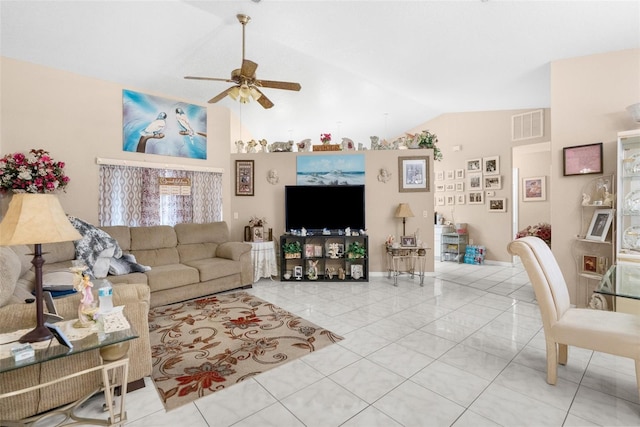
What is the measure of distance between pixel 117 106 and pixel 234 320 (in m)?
3.62

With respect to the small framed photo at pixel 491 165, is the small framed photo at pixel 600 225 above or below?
below

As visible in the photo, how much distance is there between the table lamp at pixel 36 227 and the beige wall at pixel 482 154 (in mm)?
6801

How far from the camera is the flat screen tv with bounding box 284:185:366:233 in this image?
4.92 metres

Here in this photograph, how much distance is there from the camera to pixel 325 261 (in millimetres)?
5004

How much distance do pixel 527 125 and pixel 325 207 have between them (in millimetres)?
4363

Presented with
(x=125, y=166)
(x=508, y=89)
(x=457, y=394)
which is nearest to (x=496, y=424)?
(x=457, y=394)

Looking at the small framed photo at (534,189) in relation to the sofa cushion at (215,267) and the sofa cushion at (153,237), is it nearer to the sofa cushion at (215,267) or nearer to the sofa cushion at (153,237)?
the sofa cushion at (215,267)

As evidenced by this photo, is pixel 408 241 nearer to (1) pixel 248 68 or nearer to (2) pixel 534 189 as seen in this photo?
(1) pixel 248 68

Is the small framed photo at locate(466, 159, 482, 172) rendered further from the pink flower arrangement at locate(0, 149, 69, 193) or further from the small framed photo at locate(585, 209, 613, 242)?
the pink flower arrangement at locate(0, 149, 69, 193)

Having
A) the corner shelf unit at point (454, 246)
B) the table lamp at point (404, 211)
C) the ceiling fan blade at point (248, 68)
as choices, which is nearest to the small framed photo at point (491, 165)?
the corner shelf unit at point (454, 246)

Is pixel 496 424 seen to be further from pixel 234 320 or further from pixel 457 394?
pixel 234 320

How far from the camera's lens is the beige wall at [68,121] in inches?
139

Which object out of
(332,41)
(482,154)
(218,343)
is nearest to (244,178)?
(332,41)

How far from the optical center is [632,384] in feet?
6.58
